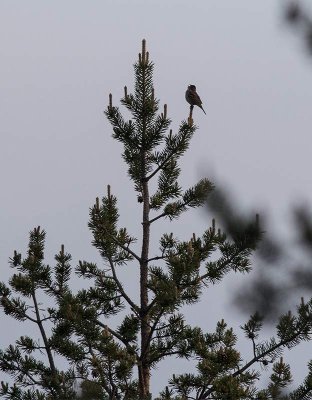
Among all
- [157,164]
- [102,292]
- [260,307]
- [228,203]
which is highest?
[157,164]

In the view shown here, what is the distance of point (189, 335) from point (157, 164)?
1.79 meters

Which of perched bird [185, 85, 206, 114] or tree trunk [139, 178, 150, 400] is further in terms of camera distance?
perched bird [185, 85, 206, 114]

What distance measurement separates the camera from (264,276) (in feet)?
13.7

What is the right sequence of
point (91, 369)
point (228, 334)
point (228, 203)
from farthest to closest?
point (228, 334) < point (91, 369) < point (228, 203)

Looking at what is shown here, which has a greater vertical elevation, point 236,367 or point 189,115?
point 189,115

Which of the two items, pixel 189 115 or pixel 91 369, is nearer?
pixel 91 369

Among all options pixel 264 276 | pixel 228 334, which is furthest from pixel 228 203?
pixel 228 334

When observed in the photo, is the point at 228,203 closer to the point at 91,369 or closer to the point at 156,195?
the point at 91,369

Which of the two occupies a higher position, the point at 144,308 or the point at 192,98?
the point at 192,98

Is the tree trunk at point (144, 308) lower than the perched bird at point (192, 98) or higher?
lower

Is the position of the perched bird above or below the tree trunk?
above

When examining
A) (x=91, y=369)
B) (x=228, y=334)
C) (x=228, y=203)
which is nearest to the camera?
(x=228, y=203)

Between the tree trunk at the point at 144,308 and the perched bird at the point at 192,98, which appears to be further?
the perched bird at the point at 192,98

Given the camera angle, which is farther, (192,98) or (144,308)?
(192,98)
